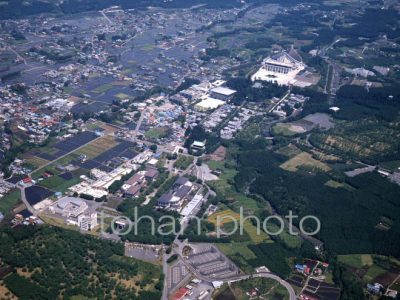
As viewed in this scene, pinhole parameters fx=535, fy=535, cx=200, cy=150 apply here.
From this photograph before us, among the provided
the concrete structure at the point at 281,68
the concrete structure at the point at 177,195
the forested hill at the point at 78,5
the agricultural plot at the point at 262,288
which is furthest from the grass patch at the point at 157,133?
the forested hill at the point at 78,5

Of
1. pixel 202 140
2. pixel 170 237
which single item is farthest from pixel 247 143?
pixel 170 237

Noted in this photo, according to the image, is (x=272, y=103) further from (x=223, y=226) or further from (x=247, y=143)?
(x=223, y=226)

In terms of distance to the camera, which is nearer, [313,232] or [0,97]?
[313,232]

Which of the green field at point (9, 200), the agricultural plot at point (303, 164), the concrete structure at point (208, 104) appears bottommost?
the concrete structure at point (208, 104)

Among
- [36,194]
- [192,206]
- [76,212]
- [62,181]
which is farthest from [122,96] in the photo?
[76,212]

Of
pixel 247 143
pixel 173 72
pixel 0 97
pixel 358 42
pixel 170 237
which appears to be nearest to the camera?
pixel 170 237

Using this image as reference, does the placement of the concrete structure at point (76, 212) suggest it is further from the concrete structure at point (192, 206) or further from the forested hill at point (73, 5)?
the forested hill at point (73, 5)

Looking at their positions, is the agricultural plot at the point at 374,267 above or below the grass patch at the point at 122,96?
above
